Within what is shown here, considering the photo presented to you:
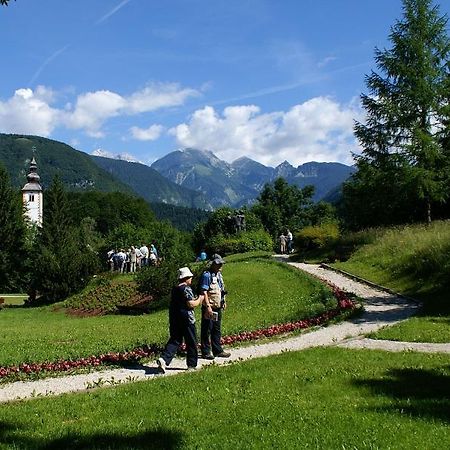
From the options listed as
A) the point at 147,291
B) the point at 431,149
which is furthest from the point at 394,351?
the point at 431,149

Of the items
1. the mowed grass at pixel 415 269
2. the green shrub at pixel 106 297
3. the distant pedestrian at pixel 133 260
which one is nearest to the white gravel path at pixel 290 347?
the mowed grass at pixel 415 269

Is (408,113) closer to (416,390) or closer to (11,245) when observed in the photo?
(416,390)

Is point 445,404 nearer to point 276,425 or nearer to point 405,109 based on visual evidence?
point 276,425

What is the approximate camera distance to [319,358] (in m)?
10.8

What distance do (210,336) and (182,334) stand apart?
4.28 ft

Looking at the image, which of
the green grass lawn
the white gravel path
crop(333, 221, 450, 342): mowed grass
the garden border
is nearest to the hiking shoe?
the white gravel path

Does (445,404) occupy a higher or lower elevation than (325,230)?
lower

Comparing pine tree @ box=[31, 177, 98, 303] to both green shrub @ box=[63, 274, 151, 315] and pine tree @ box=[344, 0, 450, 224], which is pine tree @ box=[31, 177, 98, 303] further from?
pine tree @ box=[344, 0, 450, 224]

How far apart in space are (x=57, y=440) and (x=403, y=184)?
2559 centimetres

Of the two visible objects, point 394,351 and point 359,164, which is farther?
point 359,164

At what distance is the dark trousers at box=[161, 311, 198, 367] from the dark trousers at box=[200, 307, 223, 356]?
3.03ft

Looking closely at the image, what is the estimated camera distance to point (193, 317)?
436 inches

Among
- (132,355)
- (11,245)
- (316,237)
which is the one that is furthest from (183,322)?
(11,245)

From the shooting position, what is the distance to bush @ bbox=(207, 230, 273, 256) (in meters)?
44.3
